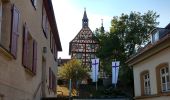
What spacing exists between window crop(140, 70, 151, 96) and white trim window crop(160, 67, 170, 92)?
245 cm

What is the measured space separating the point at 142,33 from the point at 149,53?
40165mm

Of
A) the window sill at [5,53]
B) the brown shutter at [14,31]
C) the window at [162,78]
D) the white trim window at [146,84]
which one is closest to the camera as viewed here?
the window sill at [5,53]

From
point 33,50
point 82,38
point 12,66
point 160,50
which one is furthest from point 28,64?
point 82,38

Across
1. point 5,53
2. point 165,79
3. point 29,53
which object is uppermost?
point 29,53

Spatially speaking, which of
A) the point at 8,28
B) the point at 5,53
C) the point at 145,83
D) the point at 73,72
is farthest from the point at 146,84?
the point at 73,72

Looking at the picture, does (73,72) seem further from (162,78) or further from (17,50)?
(17,50)

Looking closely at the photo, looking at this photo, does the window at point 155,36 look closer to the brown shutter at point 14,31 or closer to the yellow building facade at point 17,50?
the yellow building facade at point 17,50

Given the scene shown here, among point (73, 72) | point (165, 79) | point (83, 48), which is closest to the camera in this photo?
point (165, 79)

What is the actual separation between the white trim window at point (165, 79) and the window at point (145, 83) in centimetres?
245

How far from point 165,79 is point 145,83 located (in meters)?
3.87

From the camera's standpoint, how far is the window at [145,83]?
852 inches

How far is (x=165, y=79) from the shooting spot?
60.8 feet

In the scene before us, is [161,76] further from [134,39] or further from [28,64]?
[134,39]

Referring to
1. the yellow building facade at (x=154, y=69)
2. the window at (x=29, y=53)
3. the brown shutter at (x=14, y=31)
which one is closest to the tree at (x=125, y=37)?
the yellow building facade at (x=154, y=69)
